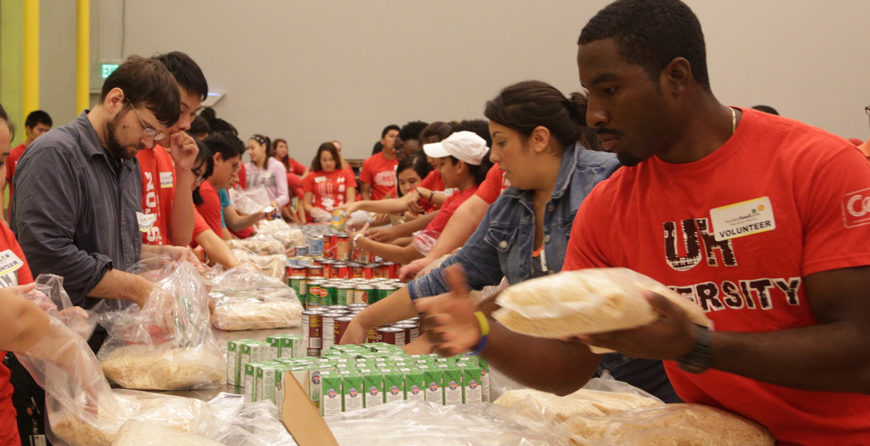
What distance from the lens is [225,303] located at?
2947mm

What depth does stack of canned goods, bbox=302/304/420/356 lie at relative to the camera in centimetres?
224

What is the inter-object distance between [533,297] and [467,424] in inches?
23.0

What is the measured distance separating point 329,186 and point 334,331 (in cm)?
677

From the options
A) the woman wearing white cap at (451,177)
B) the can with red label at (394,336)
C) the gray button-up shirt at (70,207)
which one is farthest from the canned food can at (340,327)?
the woman wearing white cap at (451,177)

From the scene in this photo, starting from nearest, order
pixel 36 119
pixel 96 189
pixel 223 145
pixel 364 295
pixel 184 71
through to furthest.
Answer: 1. pixel 96 189
2. pixel 364 295
3. pixel 184 71
4. pixel 223 145
5. pixel 36 119

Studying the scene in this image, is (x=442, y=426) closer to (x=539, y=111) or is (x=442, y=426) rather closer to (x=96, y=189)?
(x=539, y=111)

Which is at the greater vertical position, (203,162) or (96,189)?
(96,189)

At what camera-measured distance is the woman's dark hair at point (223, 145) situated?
193 inches

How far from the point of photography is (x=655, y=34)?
1.32 m

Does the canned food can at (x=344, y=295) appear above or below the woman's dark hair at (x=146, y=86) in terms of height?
below

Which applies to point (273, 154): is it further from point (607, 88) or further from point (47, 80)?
point (607, 88)

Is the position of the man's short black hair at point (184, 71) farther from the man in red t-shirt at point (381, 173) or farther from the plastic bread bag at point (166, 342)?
the man in red t-shirt at point (381, 173)

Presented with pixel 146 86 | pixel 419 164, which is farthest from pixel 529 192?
pixel 419 164

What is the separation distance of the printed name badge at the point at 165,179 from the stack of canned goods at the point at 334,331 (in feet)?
4.82
